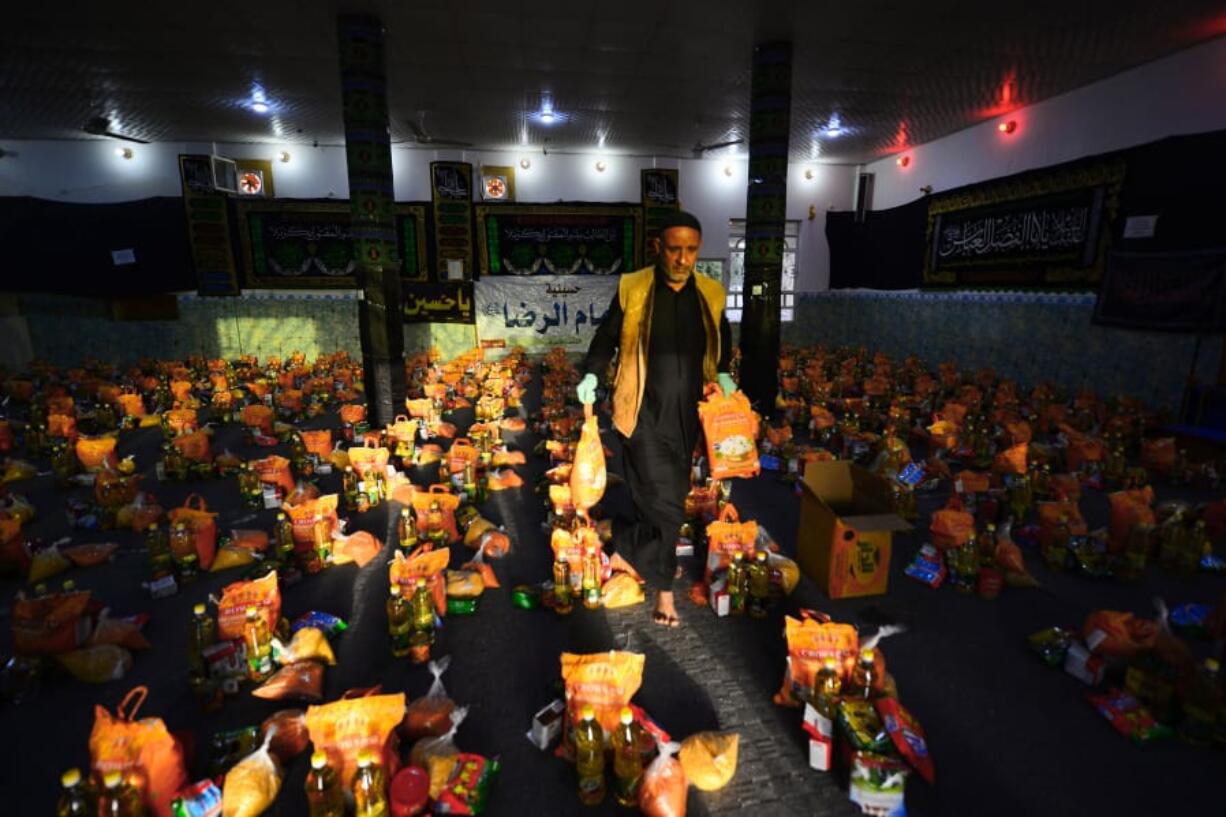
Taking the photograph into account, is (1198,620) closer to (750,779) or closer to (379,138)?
(750,779)

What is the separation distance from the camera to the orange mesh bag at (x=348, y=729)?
167 cm

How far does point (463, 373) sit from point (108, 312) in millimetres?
7435

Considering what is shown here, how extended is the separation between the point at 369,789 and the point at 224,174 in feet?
39.3

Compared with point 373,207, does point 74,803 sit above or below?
below

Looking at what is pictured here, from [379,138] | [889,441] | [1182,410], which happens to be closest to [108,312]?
[379,138]

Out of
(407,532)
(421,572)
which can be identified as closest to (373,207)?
(407,532)

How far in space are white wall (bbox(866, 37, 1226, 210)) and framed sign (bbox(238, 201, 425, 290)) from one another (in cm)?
979

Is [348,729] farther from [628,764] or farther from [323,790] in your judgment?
[628,764]

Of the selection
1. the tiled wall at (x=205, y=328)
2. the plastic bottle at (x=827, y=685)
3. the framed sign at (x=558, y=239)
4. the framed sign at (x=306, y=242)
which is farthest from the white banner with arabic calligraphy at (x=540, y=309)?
the plastic bottle at (x=827, y=685)

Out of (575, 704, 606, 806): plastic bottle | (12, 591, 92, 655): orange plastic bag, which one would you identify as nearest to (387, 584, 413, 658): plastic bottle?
(575, 704, 606, 806): plastic bottle

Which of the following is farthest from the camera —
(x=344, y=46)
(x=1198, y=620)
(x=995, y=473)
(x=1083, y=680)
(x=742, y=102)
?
(x=742, y=102)

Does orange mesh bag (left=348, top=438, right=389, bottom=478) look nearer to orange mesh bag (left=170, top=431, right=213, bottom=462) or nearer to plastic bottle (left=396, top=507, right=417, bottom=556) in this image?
plastic bottle (left=396, top=507, right=417, bottom=556)

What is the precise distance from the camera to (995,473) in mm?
4246

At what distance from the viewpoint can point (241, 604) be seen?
234cm
